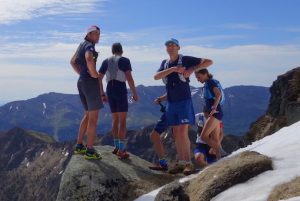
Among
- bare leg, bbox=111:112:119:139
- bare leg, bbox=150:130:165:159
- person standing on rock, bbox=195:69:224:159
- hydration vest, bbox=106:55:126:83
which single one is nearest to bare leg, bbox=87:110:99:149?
bare leg, bbox=111:112:119:139

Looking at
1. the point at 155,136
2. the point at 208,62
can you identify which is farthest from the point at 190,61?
the point at 155,136

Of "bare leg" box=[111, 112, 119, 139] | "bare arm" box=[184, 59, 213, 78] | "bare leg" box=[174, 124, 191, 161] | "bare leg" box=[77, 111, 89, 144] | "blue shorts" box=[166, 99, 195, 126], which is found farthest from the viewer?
"bare leg" box=[111, 112, 119, 139]

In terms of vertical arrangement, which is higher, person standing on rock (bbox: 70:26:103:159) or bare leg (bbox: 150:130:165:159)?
person standing on rock (bbox: 70:26:103:159)

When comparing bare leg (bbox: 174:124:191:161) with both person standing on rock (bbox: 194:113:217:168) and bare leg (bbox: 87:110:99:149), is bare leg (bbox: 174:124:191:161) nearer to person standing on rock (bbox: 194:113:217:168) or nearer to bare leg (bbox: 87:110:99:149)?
person standing on rock (bbox: 194:113:217:168)

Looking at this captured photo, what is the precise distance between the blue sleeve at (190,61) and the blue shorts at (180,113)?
1.07 m

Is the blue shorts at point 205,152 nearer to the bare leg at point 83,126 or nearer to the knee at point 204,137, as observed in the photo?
the knee at point 204,137

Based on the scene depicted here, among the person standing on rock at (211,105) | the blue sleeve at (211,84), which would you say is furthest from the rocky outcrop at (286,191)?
the blue sleeve at (211,84)

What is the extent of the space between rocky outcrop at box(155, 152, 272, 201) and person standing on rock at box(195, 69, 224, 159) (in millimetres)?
2965

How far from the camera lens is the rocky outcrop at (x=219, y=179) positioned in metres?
10.1

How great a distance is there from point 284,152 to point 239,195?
7.92 feet

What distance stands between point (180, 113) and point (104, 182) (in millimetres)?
3152

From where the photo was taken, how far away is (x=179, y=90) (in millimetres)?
13766

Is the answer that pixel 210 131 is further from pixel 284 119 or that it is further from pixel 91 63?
pixel 284 119

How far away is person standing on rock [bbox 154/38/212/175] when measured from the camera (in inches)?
534
